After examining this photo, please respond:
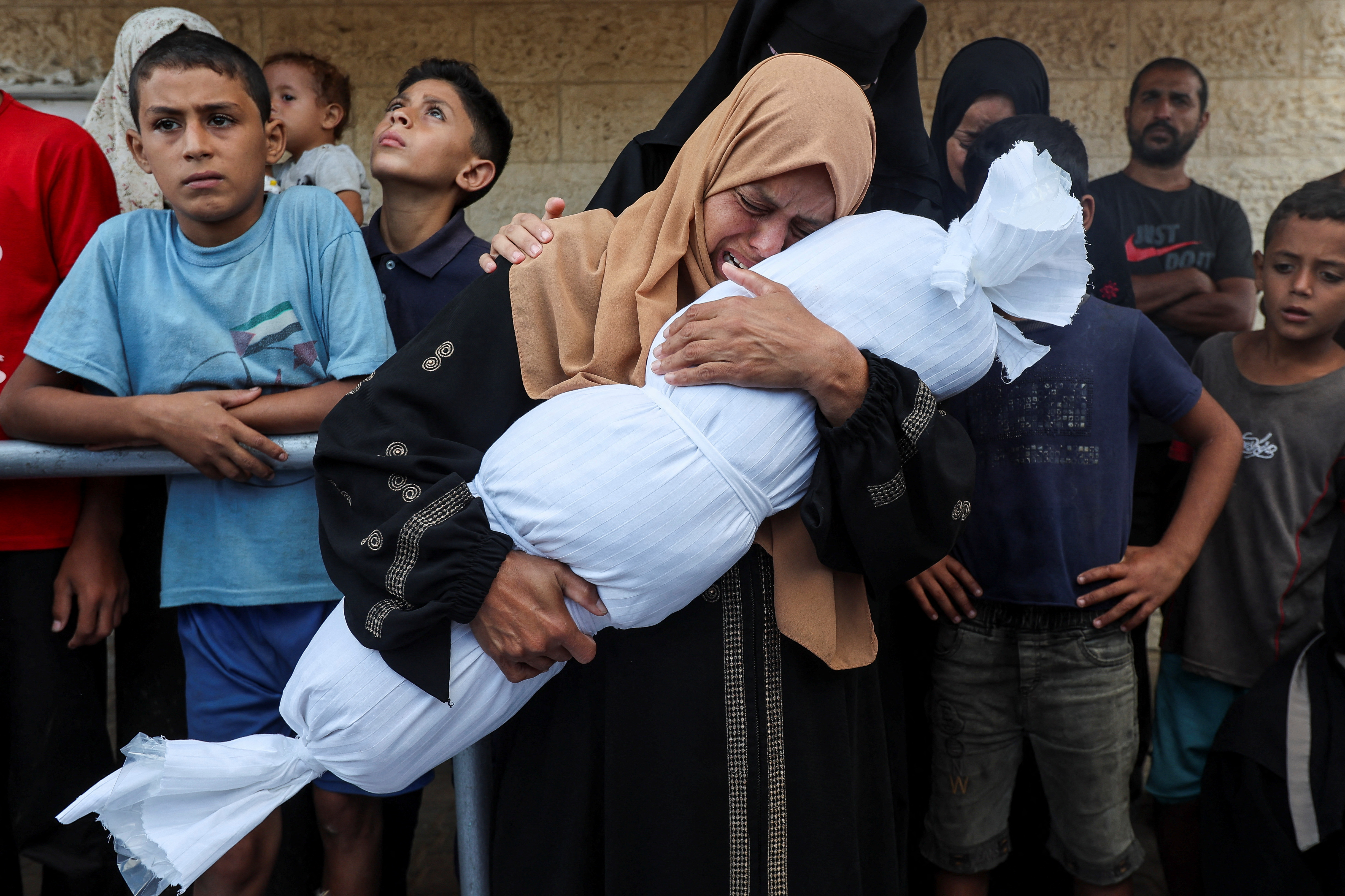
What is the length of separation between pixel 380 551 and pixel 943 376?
0.85 m

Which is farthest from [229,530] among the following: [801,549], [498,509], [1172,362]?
[1172,362]

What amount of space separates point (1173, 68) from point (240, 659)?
3896 mm

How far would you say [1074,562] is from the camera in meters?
2.28

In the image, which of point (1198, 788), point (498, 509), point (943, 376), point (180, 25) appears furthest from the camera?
point (1198, 788)

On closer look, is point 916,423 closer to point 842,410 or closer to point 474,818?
point 842,410

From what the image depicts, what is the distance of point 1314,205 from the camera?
2.61m

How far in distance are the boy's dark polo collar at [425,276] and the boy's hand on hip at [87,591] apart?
0.76 m

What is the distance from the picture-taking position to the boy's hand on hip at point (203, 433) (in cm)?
191

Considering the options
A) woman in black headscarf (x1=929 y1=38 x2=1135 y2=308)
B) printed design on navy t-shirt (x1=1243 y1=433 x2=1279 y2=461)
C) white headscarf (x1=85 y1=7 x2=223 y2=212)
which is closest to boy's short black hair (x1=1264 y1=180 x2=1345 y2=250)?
woman in black headscarf (x1=929 y1=38 x2=1135 y2=308)

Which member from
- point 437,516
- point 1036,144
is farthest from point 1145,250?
point 437,516

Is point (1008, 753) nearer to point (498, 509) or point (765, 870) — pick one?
point (765, 870)

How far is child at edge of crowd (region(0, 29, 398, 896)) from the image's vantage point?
6.60 ft

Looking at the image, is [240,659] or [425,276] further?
[425,276]

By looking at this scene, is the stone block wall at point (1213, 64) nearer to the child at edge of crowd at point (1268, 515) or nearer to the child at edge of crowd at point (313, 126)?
the child at edge of crowd at point (1268, 515)
